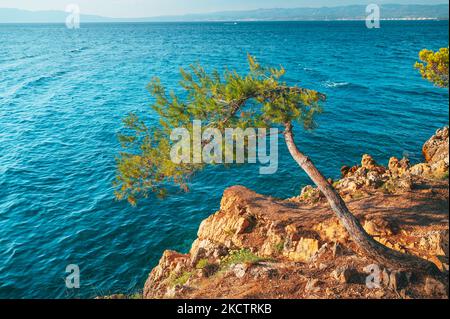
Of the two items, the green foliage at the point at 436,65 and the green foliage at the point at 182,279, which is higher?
the green foliage at the point at 436,65

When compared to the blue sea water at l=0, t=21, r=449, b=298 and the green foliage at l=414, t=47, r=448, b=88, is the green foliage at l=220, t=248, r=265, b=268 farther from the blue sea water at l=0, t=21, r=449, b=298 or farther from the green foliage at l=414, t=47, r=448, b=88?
the green foliage at l=414, t=47, r=448, b=88

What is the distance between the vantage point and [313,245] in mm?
16891

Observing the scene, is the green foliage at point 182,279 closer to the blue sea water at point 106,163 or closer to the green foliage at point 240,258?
the green foliage at point 240,258

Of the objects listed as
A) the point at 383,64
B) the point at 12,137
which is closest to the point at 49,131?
the point at 12,137

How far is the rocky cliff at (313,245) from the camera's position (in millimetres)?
13492

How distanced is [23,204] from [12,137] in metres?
19.9

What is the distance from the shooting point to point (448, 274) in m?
12.8

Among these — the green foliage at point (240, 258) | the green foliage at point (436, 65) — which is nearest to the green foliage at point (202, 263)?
the green foliage at point (240, 258)

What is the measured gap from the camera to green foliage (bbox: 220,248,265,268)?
16953 mm

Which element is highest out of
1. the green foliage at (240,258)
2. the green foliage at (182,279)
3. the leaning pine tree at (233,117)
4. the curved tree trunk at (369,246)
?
the leaning pine tree at (233,117)

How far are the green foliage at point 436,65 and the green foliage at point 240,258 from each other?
38.8 feet

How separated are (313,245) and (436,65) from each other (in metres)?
9.98

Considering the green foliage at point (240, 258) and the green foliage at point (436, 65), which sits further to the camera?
the green foliage at point (240, 258)
